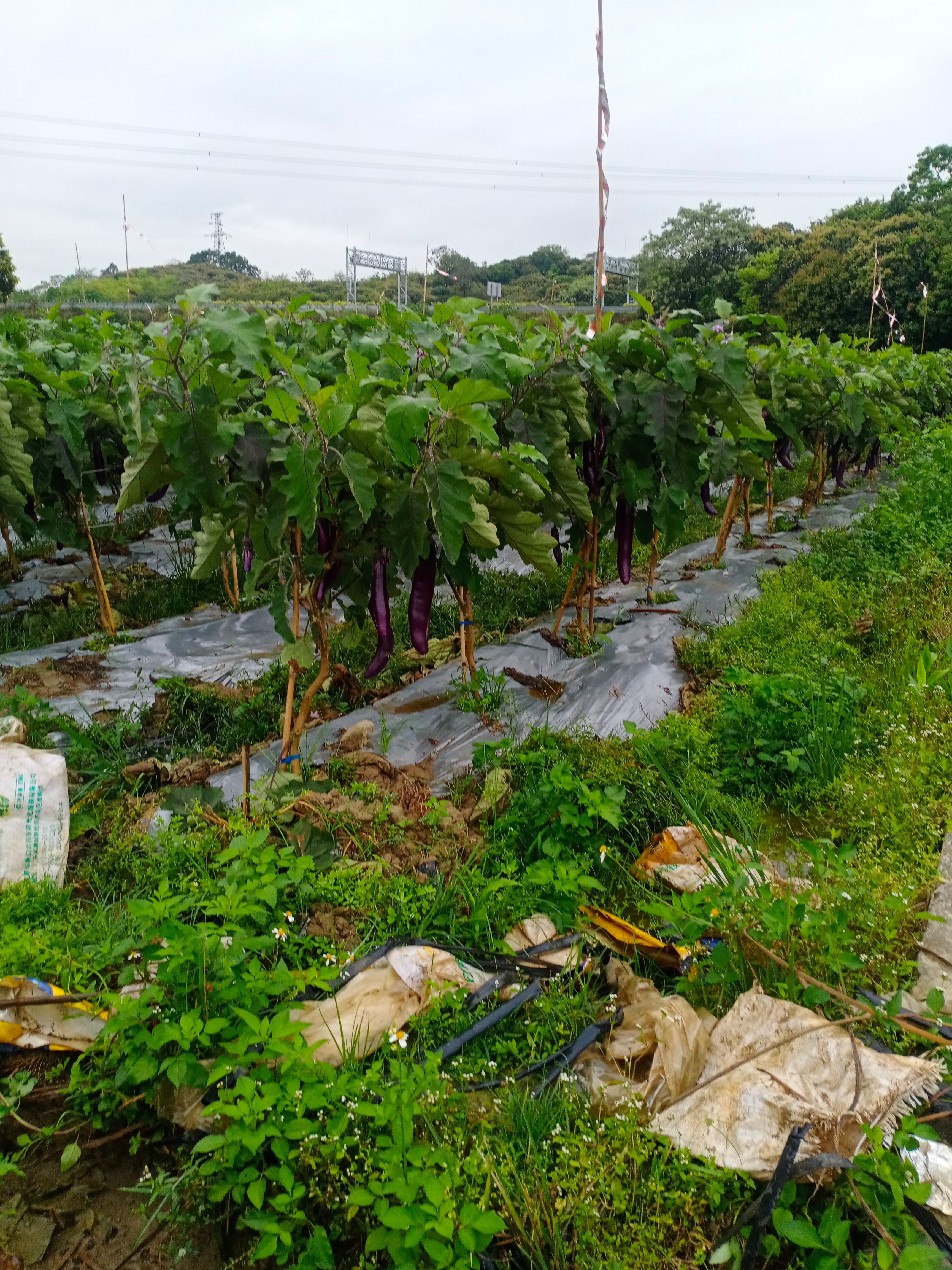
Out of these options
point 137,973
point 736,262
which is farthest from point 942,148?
point 137,973

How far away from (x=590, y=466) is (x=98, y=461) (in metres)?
2.74

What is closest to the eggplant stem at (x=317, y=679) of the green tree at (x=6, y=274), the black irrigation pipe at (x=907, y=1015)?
the black irrigation pipe at (x=907, y=1015)

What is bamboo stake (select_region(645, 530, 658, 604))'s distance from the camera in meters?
4.70

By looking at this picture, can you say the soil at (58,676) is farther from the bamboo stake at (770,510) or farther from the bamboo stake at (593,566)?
the bamboo stake at (770,510)

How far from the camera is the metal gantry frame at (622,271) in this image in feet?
13.5

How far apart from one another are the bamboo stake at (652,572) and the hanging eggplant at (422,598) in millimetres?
→ 2182

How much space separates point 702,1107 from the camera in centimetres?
157

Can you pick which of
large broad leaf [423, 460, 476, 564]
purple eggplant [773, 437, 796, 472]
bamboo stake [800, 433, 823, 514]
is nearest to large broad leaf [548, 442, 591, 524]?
large broad leaf [423, 460, 476, 564]

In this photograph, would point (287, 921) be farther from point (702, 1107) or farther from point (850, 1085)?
point (850, 1085)

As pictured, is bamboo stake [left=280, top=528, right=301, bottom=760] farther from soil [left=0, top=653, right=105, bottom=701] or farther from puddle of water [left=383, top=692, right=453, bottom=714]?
soil [left=0, top=653, right=105, bottom=701]

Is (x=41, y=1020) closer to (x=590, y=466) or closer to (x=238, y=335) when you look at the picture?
(x=238, y=335)

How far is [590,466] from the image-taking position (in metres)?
3.79

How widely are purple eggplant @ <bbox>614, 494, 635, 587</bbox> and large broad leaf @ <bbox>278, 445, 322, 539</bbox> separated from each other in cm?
211

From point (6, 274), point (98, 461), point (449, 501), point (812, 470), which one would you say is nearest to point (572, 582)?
point (449, 501)
